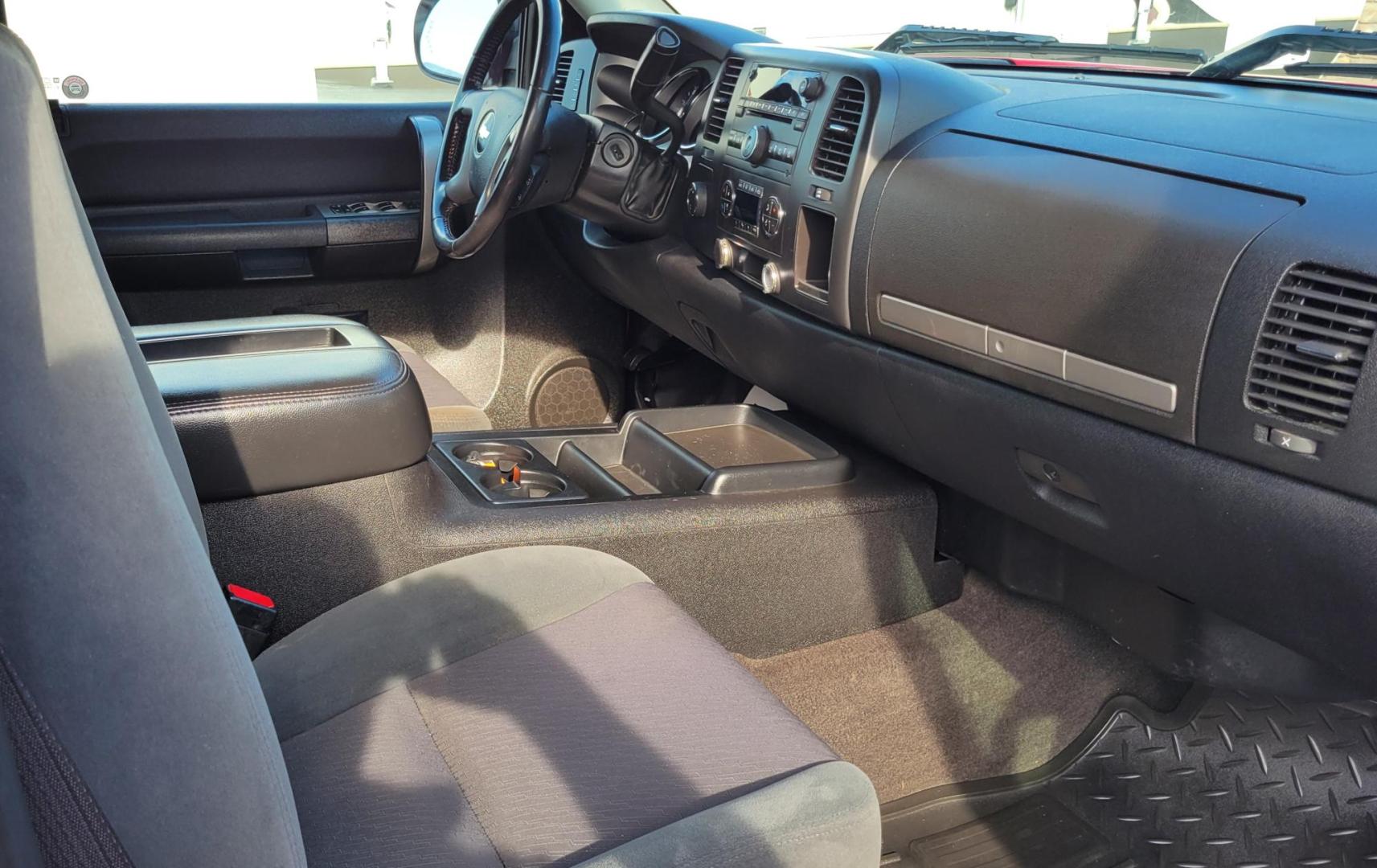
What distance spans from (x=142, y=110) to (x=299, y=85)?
14.7ft

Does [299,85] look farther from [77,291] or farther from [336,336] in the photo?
[77,291]

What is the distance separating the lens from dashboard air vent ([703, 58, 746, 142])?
2.13 meters

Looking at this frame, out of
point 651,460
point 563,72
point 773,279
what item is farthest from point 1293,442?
point 563,72

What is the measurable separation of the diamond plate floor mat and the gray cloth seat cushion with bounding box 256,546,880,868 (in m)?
0.72

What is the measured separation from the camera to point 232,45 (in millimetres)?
8195

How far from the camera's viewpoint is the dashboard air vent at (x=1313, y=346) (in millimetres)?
1116

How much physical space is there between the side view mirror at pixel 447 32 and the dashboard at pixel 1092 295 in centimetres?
110

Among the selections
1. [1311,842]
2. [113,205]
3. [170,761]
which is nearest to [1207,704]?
[1311,842]

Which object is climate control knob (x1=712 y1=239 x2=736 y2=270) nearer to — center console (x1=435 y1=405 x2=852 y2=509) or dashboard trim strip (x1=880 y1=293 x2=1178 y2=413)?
center console (x1=435 y1=405 x2=852 y2=509)

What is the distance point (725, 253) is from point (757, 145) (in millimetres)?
205

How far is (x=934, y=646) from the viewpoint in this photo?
6.81ft

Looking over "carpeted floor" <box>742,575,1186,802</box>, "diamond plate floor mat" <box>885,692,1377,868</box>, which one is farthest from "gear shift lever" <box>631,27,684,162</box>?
"diamond plate floor mat" <box>885,692,1377,868</box>

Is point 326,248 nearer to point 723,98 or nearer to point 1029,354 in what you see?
point 723,98

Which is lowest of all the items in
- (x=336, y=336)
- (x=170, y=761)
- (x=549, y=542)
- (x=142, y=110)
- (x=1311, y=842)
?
(x=1311, y=842)
